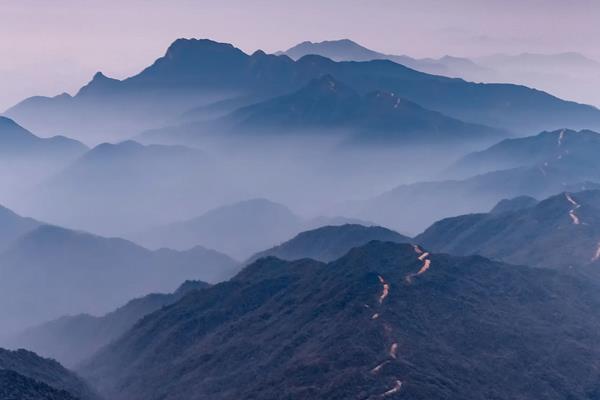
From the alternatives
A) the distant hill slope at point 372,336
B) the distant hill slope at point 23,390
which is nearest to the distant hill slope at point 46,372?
the distant hill slope at point 372,336

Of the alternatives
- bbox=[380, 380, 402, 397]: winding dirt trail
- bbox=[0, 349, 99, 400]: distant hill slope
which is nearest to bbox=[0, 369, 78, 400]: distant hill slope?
bbox=[0, 349, 99, 400]: distant hill slope

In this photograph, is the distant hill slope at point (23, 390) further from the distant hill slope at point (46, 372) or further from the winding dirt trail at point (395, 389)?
the winding dirt trail at point (395, 389)

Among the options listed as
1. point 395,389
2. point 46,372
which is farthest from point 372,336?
point 46,372

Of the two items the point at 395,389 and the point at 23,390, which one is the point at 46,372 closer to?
the point at 23,390

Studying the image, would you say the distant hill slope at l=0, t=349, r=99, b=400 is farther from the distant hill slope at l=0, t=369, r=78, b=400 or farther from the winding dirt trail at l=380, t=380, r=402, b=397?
the winding dirt trail at l=380, t=380, r=402, b=397

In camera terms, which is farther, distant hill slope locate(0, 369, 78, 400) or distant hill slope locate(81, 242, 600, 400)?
distant hill slope locate(81, 242, 600, 400)

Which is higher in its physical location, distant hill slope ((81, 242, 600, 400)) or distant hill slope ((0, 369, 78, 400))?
distant hill slope ((0, 369, 78, 400))

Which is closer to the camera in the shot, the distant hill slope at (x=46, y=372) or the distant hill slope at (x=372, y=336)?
the distant hill slope at (x=372, y=336)

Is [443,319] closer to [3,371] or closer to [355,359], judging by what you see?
[355,359]
